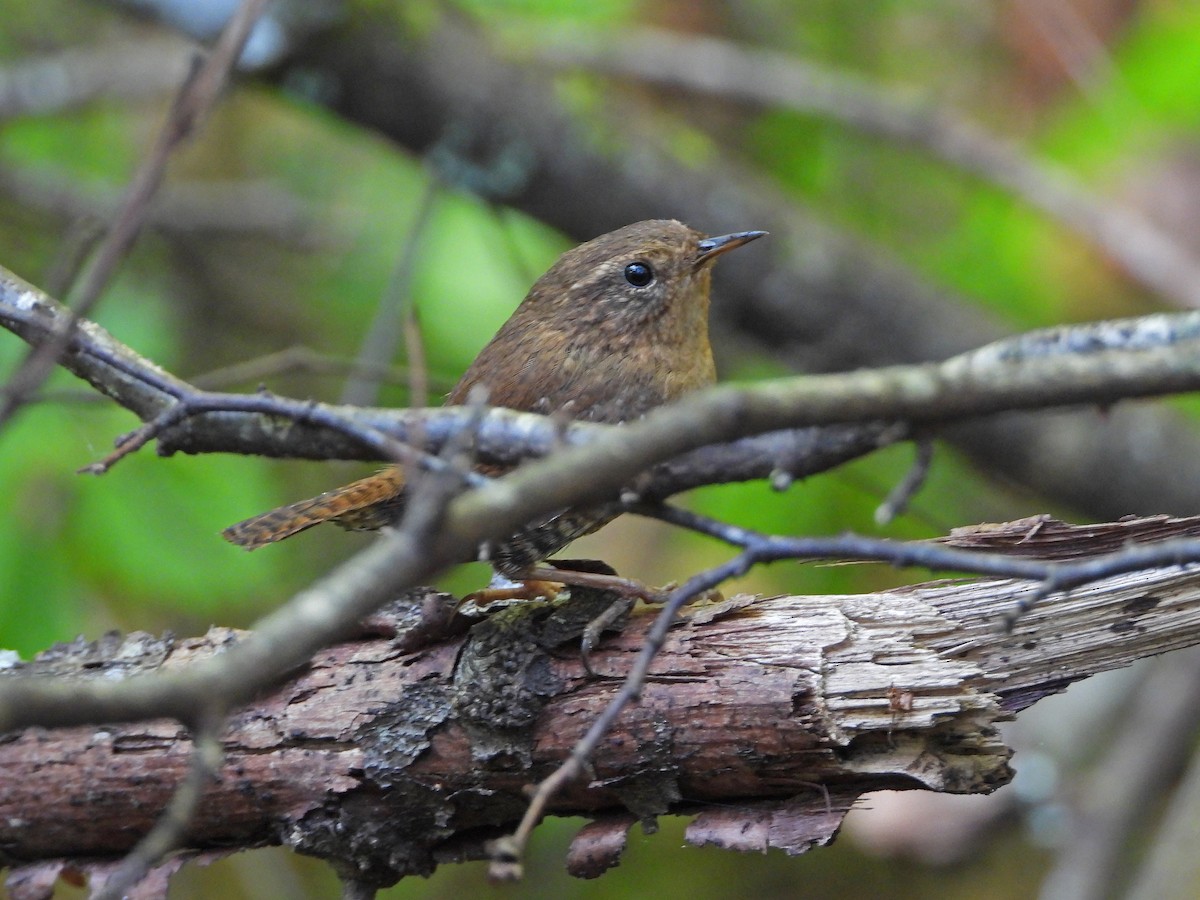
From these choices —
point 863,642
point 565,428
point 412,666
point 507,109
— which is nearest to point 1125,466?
point 507,109

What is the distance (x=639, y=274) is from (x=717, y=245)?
0.77 ft

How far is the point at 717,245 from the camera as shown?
335 centimetres

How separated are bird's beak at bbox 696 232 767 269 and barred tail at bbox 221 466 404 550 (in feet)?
3.60

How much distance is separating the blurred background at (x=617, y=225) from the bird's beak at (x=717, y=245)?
991mm

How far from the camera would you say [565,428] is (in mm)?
1684

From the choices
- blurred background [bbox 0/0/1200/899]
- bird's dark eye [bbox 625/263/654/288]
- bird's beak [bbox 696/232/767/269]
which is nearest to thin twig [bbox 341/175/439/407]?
blurred background [bbox 0/0/1200/899]

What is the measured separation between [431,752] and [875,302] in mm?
3494

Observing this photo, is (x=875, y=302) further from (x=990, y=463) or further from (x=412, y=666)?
→ (x=412, y=666)

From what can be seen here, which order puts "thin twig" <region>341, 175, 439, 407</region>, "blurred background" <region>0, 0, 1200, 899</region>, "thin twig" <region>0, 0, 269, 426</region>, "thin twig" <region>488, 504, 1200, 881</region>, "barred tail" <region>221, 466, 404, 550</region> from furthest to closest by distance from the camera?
1. "blurred background" <region>0, 0, 1200, 899</region>
2. "thin twig" <region>341, 175, 439, 407</region>
3. "barred tail" <region>221, 466, 404, 550</region>
4. "thin twig" <region>488, 504, 1200, 881</region>
5. "thin twig" <region>0, 0, 269, 426</region>

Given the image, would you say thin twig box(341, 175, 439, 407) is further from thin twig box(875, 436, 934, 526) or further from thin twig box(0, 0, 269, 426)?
thin twig box(875, 436, 934, 526)

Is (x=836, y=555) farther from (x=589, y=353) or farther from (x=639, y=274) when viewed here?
(x=639, y=274)

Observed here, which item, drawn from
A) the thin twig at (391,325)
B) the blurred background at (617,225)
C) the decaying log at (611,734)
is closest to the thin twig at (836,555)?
the decaying log at (611,734)

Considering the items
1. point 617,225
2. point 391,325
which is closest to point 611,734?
point 391,325

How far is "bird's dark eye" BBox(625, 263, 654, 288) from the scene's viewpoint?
330cm
